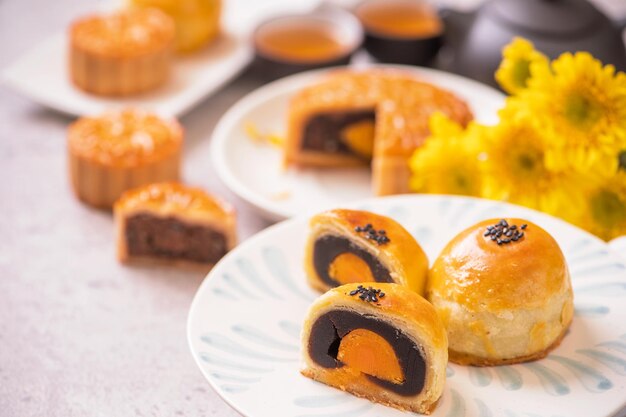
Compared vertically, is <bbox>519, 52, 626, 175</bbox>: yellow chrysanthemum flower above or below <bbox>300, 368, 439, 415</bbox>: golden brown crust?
above

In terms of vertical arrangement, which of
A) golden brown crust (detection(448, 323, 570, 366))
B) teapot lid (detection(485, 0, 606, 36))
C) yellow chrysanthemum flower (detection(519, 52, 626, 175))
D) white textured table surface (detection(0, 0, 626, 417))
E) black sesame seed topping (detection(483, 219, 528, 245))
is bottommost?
white textured table surface (detection(0, 0, 626, 417))

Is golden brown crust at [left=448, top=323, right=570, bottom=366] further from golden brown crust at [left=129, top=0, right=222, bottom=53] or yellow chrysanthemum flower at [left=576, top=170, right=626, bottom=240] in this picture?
golden brown crust at [left=129, top=0, right=222, bottom=53]

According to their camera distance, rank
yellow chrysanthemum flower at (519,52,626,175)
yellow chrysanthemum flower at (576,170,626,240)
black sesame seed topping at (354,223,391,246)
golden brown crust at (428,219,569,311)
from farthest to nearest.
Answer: yellow chrysanthemum flower at (576,170,626,240)
yellow chrysanthemum flower at (519,52,626,175)
black sesame seed topping at (354,223,391,246)
golden brown crust at (428,219,569,311)

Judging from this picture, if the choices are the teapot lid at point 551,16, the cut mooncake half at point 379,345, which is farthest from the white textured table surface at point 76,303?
the teapot lid at point 551,16

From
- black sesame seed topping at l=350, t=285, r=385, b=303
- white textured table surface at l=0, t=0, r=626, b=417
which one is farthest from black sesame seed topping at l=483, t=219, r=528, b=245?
white textured table surface at l=0, t=0, r=626, b=417

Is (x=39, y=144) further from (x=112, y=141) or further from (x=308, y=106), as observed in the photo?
(x=308, y=106)

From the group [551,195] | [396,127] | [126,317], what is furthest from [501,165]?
[126,317]

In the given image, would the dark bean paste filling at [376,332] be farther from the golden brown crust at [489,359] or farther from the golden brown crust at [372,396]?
the golden brown crust at [489,359]
